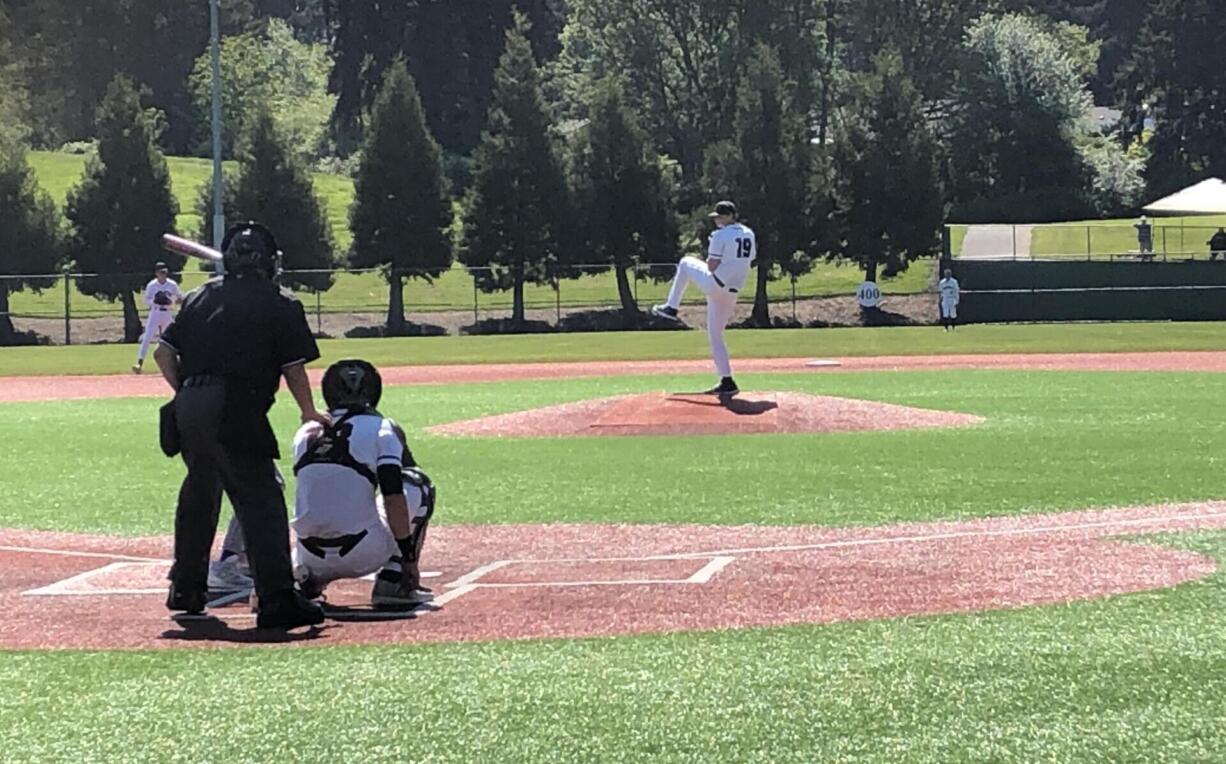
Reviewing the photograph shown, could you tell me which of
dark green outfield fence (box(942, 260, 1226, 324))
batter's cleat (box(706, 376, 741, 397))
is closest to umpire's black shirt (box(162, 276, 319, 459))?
batter's cleat (box(706, 376, 741, 397))

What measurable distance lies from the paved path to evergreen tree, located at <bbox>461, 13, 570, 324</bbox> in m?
13.9

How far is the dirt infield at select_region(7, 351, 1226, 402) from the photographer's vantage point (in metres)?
30.2

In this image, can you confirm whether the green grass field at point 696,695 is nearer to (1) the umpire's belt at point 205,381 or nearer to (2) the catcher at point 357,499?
(2) the catcher at point 357,499

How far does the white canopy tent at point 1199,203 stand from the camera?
138 ft

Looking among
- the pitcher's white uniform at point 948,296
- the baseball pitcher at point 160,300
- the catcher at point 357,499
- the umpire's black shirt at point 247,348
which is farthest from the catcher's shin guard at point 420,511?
the pitcher's white uniform at point 948,296

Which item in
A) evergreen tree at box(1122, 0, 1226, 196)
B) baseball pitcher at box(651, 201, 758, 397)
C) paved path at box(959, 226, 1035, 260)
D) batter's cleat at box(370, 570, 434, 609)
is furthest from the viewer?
evergreen tree at box(1122, 0, 1226, 196)

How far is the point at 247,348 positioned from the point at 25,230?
2025 inches

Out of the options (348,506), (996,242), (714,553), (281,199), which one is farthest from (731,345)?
(348,506)

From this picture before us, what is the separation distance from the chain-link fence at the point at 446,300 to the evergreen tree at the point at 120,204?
78 cm

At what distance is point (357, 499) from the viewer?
8.89 m

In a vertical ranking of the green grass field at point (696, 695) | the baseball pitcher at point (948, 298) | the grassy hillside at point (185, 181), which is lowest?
the green grass field at point (696, 695)

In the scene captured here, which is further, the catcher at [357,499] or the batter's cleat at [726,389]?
the batter's cleat at [726,389]

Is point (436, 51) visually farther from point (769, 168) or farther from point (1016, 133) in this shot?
point (769, 168)

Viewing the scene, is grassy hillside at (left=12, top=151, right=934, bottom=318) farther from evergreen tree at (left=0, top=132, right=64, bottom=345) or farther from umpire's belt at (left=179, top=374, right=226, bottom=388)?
umpire's belt at (left=179, top=374, right=226, bottom=388)
